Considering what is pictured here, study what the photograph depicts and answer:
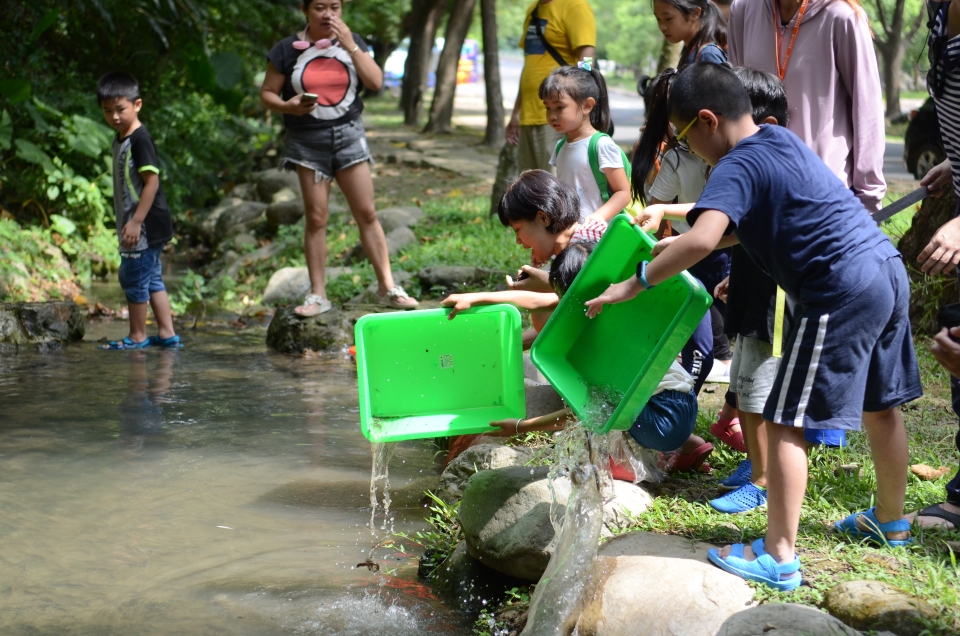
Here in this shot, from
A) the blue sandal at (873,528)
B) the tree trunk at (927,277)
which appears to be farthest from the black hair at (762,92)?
the tree trunk at (927,277)

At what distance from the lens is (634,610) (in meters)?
2.64

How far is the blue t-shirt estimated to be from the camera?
257cm

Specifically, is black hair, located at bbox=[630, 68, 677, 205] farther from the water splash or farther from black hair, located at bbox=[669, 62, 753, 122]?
the water splash

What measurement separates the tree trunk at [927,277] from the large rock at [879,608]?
3.04m

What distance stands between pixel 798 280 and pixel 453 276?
463 cm

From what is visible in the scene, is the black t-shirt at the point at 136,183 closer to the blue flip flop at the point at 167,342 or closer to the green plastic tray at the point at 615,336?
the blue flip flop at the point at 167,342

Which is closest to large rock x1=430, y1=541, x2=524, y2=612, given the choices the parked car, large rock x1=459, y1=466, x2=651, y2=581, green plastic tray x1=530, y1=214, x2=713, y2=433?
large rock x1=459, y1=466, x2=651, y2=581

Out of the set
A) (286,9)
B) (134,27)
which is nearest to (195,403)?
(134,27)

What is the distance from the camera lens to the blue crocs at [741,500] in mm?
3215

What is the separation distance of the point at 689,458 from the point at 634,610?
115 centimetres

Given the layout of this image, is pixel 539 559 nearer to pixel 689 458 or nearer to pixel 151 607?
pixel 689 458

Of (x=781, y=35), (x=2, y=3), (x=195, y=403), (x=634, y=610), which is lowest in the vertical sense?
(x=195, y=403)

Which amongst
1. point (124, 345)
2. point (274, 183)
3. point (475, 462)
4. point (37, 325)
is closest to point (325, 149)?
point (124, 345)

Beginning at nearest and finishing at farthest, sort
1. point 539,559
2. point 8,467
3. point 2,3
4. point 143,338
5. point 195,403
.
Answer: point 539,559, point 8,467, point 195,403, point 143,338, point 2,3
